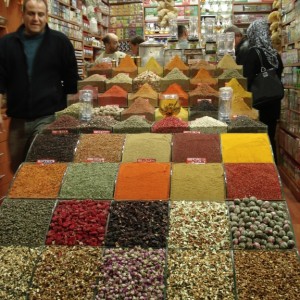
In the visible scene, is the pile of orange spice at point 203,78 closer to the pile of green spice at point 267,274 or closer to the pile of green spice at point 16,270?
the pile of green spice at point 267,274

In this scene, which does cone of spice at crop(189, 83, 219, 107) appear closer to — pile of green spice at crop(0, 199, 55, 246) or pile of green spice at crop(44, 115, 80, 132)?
pile of green spice at crop(44, 115, 80, 132)

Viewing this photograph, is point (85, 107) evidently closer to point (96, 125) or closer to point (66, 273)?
point (96, 125)

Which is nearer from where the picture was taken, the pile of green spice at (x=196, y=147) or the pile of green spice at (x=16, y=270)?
the pile of green spice at (x=16, y=270)

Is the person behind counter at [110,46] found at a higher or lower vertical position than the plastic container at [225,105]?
higher

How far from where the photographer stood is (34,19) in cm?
280

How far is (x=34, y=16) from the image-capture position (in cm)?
280

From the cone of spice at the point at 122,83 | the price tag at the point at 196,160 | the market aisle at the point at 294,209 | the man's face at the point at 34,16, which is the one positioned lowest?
the market aisle at the point at 294,209

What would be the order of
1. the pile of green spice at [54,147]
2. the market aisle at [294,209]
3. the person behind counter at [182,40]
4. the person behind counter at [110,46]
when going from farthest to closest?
1. the person behind counter at [110,46]
2. the person behind counter at [182,40]
3. the market aisle at [294,209]
4. the pile of green spice at [54,147]

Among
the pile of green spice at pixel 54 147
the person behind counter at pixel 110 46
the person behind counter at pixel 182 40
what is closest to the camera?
the pile of green spice at pixel 54 147

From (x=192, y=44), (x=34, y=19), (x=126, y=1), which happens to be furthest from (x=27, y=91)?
(x=126, y=1)

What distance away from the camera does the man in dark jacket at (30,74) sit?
2906 millimetres

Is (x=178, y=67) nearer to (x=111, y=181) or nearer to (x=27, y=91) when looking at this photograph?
(x=27, y=91)

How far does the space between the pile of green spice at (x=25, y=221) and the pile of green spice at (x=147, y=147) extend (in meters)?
0.50

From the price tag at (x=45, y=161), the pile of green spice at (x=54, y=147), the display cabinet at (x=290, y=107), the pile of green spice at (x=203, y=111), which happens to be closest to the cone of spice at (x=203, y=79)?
the pile of green spice at (x=203, y=111)
